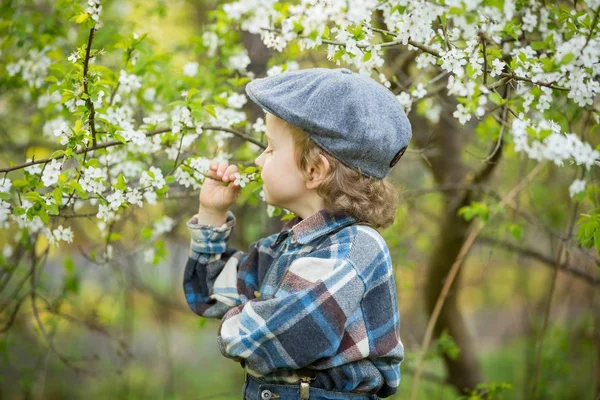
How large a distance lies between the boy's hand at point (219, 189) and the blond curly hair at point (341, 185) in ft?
1.13

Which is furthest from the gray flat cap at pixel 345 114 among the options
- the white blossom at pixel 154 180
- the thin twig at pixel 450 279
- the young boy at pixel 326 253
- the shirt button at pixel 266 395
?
the thin twig at pixel 450 279

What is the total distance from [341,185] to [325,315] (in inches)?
14.0

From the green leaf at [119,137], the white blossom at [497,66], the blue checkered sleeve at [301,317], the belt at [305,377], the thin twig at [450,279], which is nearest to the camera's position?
the blue checkered sleeve at [301,317]

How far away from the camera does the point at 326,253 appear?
1.67 m

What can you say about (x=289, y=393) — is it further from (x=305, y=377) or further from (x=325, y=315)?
(x=325, y=315)

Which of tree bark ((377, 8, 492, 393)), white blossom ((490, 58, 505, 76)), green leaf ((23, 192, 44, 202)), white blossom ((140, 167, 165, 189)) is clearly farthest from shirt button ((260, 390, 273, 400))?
tree bark ((377, 8, 492, 393))

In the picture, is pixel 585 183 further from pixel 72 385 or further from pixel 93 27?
pixel 72 385

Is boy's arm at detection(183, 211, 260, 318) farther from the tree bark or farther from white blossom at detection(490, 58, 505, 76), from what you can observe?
the tree bark

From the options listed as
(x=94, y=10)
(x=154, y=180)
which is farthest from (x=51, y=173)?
(x=94, y=10)

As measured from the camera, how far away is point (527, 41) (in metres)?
2.46

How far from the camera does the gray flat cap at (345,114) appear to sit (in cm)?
166

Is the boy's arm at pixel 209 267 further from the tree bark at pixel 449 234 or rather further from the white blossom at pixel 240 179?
the tree bark at pixel 449 234

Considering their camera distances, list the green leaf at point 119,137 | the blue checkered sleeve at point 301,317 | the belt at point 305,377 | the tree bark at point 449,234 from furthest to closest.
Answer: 1. the tree bark at point 449,234
2. the green leaf at point 119,137
3. the belt at point 305,377
4. the blue checkered sleeve at point 301,317

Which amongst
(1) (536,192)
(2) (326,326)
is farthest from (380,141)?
(1) (536,192)
